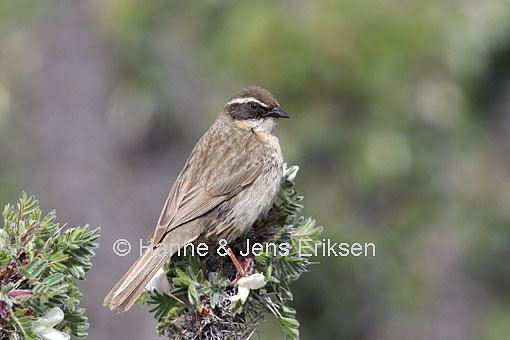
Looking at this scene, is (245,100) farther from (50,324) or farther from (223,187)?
(50,324)

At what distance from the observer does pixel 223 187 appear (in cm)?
661

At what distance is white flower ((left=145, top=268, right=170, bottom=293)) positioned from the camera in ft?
17.6

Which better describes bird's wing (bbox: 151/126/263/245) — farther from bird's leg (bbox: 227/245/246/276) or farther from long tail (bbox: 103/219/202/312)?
bird's leg (bbox: 227/245/246/276)

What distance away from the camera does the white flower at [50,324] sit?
4.57 metres

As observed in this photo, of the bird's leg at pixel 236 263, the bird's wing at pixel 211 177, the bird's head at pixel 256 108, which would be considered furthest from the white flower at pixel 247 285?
the bird's head at pixel 256 108

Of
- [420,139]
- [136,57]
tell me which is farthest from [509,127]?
[136,57]

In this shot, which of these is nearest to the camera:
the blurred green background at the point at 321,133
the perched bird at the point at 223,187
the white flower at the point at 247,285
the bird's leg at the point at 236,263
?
the white flower at the point at 247,285

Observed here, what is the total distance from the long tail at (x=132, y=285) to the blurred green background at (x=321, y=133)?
6.38m

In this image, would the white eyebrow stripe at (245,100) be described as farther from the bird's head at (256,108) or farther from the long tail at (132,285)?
the long tail at (132,285)

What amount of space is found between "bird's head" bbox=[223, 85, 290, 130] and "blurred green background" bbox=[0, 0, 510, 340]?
196 inches

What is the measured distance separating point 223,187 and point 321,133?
6.63 m

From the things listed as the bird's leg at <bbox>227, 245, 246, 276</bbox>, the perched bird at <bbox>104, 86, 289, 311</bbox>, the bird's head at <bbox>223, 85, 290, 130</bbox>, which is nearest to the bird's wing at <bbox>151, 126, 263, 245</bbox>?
the perched bird at <bbox>104, 86, 289, 311</bbox>

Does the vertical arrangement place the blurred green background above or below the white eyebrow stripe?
above

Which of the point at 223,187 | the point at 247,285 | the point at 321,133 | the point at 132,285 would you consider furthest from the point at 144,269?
the point at 321,133
